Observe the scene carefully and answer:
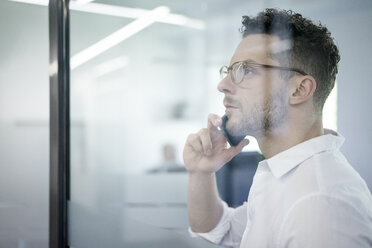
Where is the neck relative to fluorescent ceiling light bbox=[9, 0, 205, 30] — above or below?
below

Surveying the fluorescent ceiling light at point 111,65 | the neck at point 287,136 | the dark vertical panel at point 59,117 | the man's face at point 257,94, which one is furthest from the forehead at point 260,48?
the fluorescent ceiling light at point 111,65

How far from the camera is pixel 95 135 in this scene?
94.3 inches

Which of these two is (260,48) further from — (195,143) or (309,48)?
(195,143)

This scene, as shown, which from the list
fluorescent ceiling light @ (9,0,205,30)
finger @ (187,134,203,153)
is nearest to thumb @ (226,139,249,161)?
finger @ (187,134,203,153)

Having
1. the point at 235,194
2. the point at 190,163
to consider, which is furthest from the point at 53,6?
the point at 235,194

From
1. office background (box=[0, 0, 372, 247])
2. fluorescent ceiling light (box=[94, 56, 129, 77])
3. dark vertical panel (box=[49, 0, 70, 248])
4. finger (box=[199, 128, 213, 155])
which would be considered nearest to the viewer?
finger (box=[199, 128, 213, 155])

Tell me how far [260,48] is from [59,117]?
1147mm

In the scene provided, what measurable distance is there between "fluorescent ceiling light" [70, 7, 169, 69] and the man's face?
0.73 metres

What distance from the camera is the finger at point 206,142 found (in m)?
1.15

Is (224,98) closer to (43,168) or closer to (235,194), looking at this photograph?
(235,194)

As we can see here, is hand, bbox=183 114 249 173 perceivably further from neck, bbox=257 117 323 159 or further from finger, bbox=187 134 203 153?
neck, bbox=257 117 323 159

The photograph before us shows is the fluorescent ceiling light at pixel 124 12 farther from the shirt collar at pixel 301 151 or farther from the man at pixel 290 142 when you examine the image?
the shirt collar at pixel 301 151

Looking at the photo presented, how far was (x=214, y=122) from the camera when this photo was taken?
1.11 m

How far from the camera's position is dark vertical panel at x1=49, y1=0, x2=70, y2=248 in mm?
1771
